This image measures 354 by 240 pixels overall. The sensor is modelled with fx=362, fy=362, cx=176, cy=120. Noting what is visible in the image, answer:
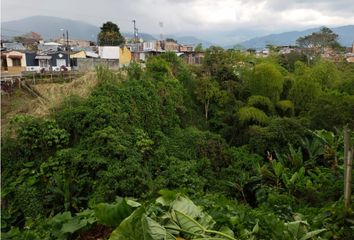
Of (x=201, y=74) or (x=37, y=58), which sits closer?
(x=201, y=74)

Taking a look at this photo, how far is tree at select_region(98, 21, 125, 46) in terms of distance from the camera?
31250mm

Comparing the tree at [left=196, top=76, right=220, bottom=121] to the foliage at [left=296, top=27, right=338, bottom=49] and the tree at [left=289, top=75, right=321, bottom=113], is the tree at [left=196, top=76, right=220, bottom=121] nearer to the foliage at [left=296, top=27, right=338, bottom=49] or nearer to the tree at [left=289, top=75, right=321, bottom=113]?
the tree at [left=289, top=75, right=321, bottom=113]

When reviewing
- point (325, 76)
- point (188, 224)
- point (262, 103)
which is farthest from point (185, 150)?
point (188, 224)

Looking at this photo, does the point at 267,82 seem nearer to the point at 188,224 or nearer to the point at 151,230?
the point at 188,224

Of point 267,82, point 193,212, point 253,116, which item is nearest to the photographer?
point 193,212

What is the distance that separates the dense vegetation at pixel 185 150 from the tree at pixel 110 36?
20.2 m

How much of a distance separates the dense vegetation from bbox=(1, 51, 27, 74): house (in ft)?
42.3

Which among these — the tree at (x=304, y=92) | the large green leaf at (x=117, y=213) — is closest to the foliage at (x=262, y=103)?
the tree at (x=304, y=92)

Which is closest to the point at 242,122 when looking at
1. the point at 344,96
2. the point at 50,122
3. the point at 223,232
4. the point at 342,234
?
the point at 344,96

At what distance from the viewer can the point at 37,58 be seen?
22812 mm

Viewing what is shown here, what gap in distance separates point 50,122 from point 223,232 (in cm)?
601

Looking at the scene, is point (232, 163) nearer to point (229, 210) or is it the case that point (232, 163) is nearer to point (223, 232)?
point (229, 210)

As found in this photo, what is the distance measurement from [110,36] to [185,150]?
2422 centimetres

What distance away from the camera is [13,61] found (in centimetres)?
2186
